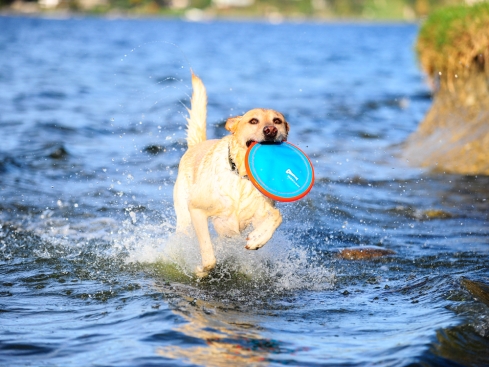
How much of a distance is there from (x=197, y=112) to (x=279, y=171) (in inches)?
60.5

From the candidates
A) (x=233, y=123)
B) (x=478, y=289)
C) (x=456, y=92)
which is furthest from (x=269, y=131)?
(x=456, y=92)

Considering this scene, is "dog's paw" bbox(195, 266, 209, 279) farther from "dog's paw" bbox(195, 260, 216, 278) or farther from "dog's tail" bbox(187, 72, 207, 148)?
"dog's tail" bbox(187, 72, 207, 148)

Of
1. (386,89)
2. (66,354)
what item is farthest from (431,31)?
(386,89)

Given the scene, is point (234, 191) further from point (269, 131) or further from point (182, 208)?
point (182, 208)

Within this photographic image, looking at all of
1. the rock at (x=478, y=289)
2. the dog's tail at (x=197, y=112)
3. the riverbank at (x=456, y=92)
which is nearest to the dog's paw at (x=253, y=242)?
the rock at (x=478, y=289)

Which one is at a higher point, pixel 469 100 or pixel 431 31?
pixel 431 31

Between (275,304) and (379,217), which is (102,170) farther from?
(275,304)

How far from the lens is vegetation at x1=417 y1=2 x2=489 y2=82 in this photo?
11.5 metres

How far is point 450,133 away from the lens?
12.0 metres

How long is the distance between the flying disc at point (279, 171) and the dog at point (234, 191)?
77mm

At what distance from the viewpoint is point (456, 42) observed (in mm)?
11883

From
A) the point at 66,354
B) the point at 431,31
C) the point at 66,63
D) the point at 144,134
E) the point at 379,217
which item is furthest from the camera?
the point at 66,63

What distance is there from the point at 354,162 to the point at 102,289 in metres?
7.57

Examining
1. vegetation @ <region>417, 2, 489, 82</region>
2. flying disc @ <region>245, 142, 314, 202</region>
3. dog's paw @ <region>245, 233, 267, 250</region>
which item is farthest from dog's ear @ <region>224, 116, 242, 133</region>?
vegetation @ <region>417, 2, 489, 82</region>
